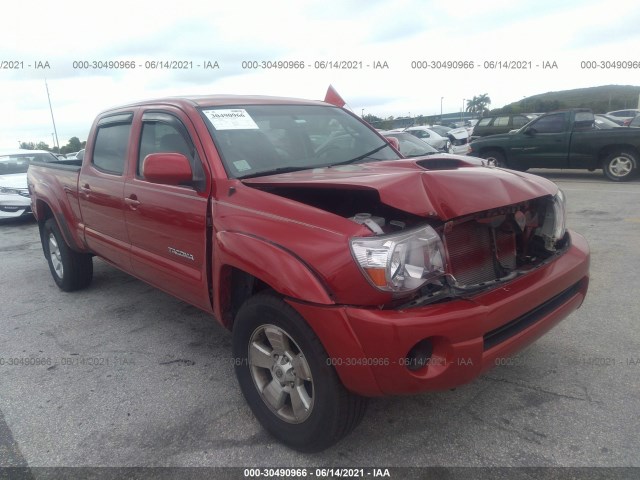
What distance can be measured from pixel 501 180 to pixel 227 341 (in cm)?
235

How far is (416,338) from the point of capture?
2.05 m

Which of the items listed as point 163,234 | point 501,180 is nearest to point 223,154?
point 163,234

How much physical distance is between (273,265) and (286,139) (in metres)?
1.38

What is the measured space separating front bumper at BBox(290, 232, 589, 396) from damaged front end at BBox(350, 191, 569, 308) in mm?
109

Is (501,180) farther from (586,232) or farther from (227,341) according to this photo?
(586,232)

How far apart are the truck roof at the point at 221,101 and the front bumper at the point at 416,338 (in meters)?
1.79

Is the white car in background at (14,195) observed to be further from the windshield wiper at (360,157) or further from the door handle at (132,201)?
the windshield wiper at (360,157)

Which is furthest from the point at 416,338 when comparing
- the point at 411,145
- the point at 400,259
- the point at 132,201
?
the point at 411,145

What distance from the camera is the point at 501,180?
2.54m

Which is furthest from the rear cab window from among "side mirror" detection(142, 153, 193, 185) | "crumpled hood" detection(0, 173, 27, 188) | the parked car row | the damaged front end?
the parked car row

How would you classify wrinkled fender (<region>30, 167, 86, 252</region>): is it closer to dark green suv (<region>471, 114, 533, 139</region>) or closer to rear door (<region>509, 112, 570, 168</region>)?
rear door (<region>509, 112, 570, 168</region>)

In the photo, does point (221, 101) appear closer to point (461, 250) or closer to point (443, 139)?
point (461, 250)

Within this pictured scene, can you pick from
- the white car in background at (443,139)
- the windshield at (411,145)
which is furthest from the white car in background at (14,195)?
the white car in background at (443,139)

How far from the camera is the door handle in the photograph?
11.8 feet
